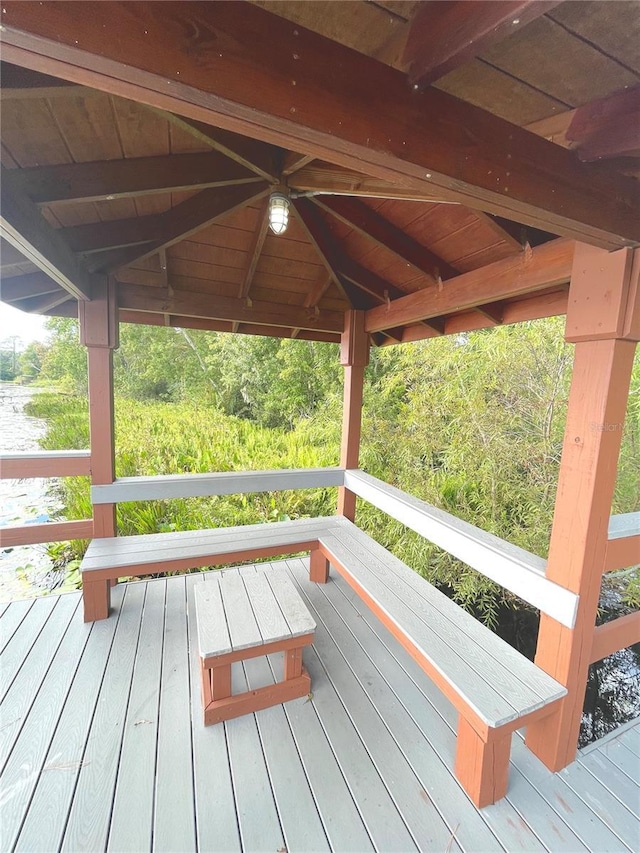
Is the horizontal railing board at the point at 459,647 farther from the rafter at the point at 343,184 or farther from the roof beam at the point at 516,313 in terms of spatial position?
the rafter at the point at 343,184

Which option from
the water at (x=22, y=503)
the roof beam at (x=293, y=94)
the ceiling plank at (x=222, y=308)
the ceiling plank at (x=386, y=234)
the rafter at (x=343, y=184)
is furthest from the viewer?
the water at (x=22, y=503)

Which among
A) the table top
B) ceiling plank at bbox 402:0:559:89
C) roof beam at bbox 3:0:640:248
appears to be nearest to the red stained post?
the table top

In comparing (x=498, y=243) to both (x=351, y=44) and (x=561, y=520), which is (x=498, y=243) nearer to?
(x=351, y=44)

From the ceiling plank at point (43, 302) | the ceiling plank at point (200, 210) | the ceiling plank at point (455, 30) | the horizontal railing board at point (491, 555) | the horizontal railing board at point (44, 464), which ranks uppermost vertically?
the ceiling plank at point (200, 210)

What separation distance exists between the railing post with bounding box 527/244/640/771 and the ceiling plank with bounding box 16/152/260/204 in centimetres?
157

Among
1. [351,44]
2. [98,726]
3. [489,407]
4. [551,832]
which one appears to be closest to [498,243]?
[351,44]

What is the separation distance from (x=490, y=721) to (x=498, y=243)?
214cm

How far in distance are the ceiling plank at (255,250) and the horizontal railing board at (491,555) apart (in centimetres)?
188

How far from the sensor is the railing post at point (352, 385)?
307cm

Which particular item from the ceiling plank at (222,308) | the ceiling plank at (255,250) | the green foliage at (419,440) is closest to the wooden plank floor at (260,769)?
the green foliage at (419,440)

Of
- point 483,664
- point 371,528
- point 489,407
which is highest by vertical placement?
point 489,407

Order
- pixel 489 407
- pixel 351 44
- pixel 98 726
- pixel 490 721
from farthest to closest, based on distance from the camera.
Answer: pixel 489 407, pixel 98 726, pixel 490 721, pixel 351 44

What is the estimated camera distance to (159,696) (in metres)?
1.79

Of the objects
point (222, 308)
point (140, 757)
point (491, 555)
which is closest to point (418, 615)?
point (491, 555)
